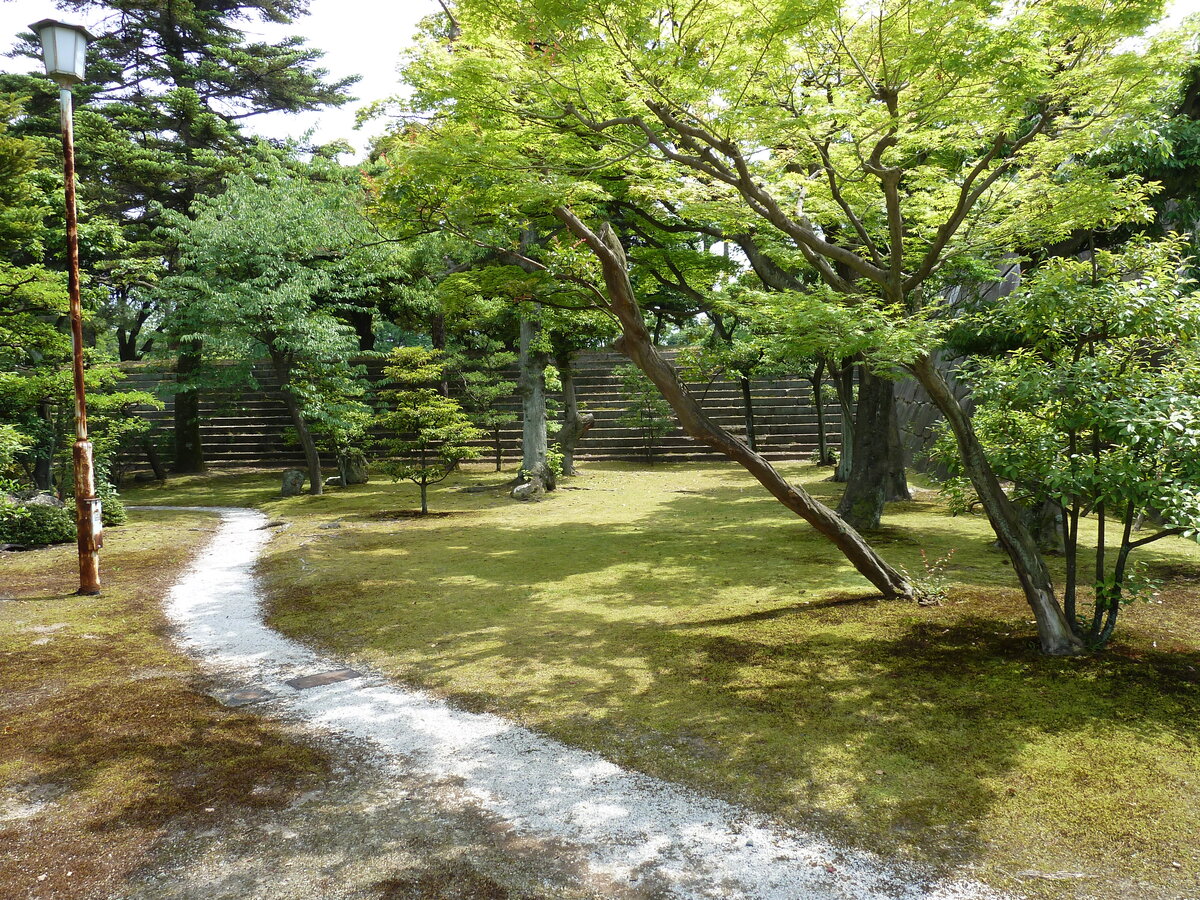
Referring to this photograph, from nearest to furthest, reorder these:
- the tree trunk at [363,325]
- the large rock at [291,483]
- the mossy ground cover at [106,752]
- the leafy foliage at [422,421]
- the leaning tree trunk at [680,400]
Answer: the mossy ground cover at [106,752] → the leaning tree trunk at [680,400] → the leafy foliage at [422,421] → the large rock at [291,483] → the tree trunk at [363,325]

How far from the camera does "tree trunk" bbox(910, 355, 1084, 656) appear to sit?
4.71 metres

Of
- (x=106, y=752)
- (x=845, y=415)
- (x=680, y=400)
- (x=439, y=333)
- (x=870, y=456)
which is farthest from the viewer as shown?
(x=439, y=333)

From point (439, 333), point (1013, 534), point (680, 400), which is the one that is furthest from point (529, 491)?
point (1013, 534)

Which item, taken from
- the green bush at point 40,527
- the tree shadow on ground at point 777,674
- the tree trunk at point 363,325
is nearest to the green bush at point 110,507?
the green bush at point 40,527

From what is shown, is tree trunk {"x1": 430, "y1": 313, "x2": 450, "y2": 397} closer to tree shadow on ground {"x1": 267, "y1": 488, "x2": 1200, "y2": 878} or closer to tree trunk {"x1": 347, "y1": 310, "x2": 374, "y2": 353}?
tree trunk {"x1": 347, "y1": 310, "x2": 374, "y2": 353}

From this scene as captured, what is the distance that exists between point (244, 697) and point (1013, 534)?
4721 millimetres

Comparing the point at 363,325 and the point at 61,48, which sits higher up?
the point at 61,48

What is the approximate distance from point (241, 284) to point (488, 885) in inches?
476

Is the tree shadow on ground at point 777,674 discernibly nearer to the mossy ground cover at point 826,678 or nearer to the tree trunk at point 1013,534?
the mossy ground cover at point 826,678

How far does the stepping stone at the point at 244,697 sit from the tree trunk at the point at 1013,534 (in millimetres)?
4430

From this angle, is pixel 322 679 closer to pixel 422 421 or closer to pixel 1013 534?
pixel 1013 534

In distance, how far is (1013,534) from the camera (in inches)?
191

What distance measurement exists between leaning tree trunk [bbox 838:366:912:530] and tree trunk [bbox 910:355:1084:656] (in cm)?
452

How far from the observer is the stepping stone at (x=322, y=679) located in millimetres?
4691
